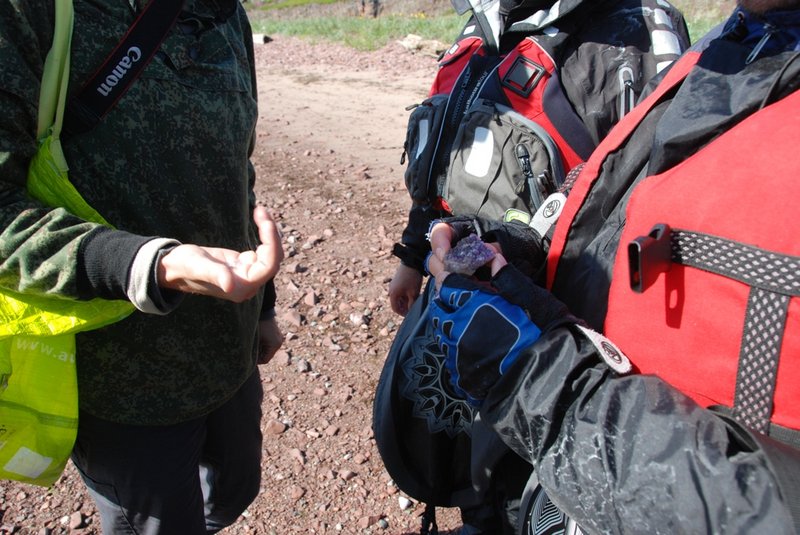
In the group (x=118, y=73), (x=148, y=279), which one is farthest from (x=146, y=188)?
(x=148, y=279)

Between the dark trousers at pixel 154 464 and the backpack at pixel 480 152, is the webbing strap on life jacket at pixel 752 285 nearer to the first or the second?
the backpack at pixel 480 152

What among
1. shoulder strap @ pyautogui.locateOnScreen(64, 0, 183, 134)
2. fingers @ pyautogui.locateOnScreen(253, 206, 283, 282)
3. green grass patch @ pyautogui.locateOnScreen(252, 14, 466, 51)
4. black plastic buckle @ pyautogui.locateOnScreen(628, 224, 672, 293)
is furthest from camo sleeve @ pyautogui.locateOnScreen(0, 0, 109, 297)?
green grass patch @ pyautogui.locateOnScreen(252, 14, 466, 51)

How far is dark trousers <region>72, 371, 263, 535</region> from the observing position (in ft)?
5.94

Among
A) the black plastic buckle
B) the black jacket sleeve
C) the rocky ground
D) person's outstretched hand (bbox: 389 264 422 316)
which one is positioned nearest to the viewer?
the black jacket sleeve

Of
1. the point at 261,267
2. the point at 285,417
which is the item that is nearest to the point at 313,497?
the point at 285,417

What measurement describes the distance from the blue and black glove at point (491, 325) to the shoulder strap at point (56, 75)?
961mm

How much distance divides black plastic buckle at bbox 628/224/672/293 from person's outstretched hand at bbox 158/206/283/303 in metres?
0.67

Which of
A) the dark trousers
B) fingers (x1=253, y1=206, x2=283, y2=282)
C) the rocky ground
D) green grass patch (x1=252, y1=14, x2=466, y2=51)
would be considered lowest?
green grass patch (x1=252, y1=14, x2=466, y2=51)

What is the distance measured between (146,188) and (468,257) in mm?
816

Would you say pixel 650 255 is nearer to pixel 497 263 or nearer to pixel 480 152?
pixel 497 263

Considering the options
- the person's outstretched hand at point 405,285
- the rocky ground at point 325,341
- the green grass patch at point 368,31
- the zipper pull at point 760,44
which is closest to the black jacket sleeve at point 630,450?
the zipper pull at point 760,44

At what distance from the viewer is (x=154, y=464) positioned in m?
1.85

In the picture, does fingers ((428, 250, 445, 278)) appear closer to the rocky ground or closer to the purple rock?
the purple rock

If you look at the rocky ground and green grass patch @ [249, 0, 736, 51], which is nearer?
the rocky ground
